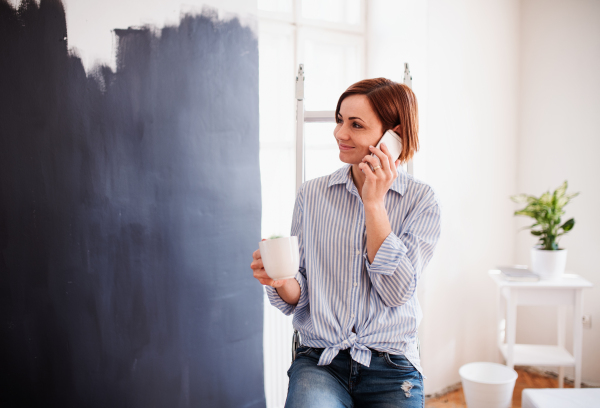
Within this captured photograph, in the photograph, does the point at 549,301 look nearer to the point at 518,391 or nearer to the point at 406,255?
the point at 518,391

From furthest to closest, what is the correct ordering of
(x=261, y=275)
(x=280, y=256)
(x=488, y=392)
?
(x=488, y=392)
(x=261, y=275)
(x=280, y=256)

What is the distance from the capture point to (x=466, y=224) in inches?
90.0

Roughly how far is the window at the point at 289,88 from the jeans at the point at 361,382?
82 centimetres

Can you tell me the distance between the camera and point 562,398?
1.38 metres

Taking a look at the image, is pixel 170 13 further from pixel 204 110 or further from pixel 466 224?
pixel 466 224

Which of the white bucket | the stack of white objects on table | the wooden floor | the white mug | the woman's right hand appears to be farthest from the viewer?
the wooden floor

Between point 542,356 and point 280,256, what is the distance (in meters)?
1.86

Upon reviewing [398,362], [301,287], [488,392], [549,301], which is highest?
[301,287]

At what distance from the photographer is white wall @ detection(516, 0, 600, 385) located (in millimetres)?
2189

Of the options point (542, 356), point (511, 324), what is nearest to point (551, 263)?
point (511, 324)

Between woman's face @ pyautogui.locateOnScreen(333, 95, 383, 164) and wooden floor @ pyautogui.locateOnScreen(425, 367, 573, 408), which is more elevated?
woman's face @ pyautogui.locateOnScreen(333, 95, 383, 164)

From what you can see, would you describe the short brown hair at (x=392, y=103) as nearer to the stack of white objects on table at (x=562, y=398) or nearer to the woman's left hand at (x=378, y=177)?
the woman's left hand at (x=378, y=177)

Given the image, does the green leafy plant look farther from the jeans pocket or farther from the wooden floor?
the jeans pocket

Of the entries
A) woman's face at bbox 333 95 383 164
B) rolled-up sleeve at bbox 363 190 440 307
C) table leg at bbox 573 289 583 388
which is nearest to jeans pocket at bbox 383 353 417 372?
rolled-up sleeve at bbox 363 190 440 307
